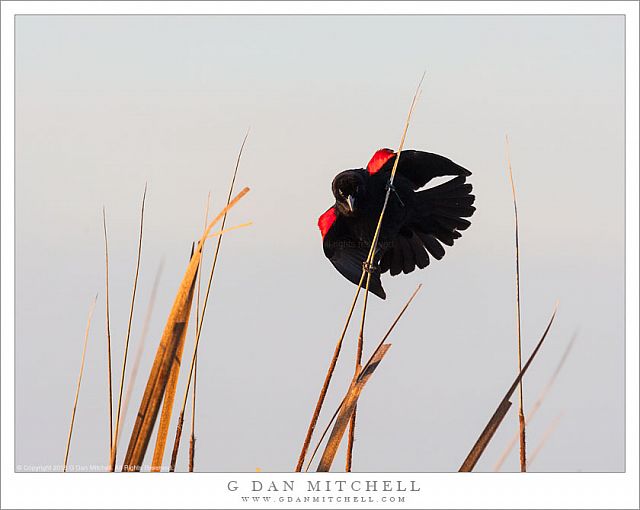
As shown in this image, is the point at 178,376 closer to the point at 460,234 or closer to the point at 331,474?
the point at 331,474

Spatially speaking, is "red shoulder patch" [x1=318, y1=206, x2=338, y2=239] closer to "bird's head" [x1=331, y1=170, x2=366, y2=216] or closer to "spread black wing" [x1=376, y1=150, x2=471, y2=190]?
"bird's head" [x1=331, y1=170, x2=366, y2=216]

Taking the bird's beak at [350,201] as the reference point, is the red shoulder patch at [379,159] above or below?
above

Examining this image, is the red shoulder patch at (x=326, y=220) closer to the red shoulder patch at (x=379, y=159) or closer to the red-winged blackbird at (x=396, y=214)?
the red-winged blackbird at (x=396, y=214)

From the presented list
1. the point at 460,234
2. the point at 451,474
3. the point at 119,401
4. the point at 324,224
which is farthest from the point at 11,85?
the point at 451,474

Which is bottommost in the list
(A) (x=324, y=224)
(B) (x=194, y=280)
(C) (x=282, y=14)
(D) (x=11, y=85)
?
(B) (x=194, y=280)

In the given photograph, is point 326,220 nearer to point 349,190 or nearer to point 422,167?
point 349,190

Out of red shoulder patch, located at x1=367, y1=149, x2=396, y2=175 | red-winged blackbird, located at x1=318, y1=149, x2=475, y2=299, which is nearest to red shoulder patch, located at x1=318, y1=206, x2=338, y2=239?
red-winged blackbird, located at x1=318, y1=149, x2=475, y2=299

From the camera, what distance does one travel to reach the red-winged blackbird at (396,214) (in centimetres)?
160

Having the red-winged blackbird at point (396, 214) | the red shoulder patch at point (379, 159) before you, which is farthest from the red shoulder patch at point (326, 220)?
the red shoulder patch at point (379, 159)

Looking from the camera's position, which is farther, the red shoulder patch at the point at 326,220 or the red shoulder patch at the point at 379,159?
the red shoulder patch at the point at 326,220

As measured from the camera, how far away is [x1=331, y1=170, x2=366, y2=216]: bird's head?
1575 mm

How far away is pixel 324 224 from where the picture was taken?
167 cm

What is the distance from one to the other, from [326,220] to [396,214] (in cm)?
18

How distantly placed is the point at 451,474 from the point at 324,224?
65cm
